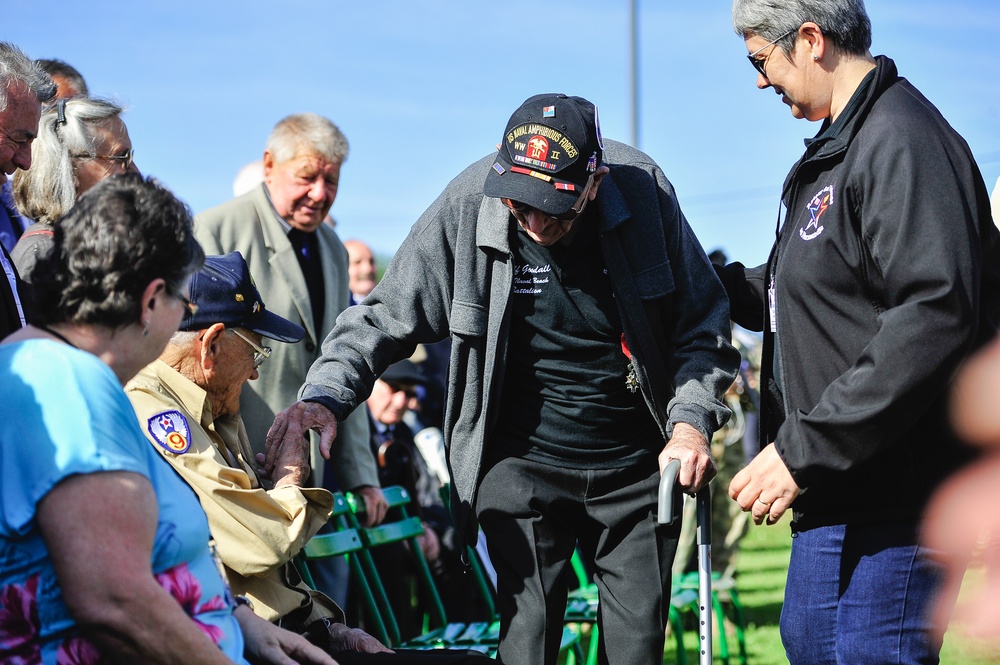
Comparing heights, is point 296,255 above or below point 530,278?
below

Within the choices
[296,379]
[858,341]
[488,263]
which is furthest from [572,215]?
[296,379]

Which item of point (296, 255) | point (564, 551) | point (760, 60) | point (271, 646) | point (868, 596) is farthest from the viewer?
point (296, 255)

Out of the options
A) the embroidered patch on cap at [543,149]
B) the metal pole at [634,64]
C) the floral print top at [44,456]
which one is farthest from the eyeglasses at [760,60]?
the metal pole at [634,64]

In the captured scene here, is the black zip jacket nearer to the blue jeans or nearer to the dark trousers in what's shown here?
the blue jeans

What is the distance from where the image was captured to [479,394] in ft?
10.7

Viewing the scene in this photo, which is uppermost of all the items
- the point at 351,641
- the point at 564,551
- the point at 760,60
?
the point at 760,60

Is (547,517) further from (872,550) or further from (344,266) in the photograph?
(344,266)

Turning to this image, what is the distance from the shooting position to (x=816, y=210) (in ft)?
9.17

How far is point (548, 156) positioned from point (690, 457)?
3.00ft

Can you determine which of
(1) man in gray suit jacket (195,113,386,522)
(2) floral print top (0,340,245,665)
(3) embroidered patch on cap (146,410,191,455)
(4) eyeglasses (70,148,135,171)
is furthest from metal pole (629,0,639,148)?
(2) floral print top (0,340,245,665)

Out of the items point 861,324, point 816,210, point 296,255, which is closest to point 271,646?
point 861,324

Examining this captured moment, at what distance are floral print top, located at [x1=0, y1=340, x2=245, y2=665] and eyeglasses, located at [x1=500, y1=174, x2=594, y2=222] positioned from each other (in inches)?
55.2

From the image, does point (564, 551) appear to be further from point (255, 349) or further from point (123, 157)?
point (123, 157)

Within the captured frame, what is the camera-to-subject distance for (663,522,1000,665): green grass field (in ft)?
19.8
